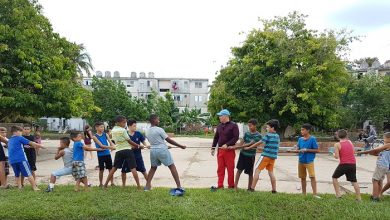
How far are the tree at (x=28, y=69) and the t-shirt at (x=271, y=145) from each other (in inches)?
482

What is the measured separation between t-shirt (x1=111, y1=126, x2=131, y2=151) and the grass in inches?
39.6

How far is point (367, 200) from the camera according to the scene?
771 cm

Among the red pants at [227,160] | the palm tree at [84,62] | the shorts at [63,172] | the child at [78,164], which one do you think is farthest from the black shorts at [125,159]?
the palm tree at [84,62]

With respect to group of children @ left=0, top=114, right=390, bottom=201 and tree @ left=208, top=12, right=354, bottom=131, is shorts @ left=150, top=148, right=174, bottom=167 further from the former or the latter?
tree @ left=208, top=12, right=354, bottom=131

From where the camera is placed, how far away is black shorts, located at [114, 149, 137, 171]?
8.23 meters

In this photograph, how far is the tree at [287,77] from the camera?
22359 mm

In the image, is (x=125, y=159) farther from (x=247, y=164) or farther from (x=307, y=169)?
(x=307, y=169)

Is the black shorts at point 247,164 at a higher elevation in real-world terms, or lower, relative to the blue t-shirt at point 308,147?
lower

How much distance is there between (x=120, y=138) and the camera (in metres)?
8.23

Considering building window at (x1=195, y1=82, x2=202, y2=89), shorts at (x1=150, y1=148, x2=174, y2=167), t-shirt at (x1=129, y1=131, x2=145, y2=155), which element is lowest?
shorts at (x1=150, y1=148, x2=174, y2=167)

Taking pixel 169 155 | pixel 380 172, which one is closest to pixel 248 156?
pixel 169 155

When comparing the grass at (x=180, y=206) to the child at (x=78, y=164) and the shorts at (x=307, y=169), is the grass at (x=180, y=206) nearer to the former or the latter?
the child at (x=78, y=164)

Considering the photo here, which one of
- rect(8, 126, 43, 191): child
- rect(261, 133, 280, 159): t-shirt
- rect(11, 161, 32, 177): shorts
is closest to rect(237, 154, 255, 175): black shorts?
rect(261, 133, 280, 159): t-shirt

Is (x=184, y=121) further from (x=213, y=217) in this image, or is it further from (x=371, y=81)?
(x=213, y=217)
